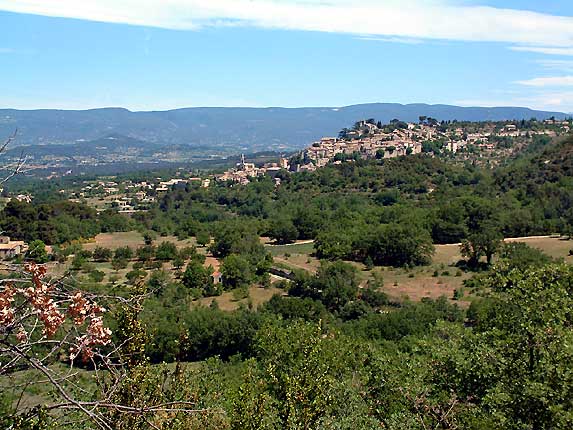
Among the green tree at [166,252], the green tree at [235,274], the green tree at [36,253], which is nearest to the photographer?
the green tree at [36,253]

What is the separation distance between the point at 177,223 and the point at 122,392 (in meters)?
53.4

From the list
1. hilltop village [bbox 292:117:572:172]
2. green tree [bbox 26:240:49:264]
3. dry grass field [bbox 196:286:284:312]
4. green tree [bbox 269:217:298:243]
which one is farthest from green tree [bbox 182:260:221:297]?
hilltop village [bbox 292:117:572:172]

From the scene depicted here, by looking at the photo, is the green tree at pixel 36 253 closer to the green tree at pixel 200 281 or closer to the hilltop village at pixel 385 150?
the green tree at pixel 200 281

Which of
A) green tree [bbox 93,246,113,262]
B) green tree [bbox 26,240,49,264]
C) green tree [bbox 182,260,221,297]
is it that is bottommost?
green tree [bbox 93,246,113,262]

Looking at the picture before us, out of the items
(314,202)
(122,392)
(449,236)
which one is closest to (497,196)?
(449,236)

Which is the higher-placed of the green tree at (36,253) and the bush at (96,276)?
the green tree at (36,253)

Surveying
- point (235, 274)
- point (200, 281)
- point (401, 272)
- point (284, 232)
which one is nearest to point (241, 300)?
point (235, 274)

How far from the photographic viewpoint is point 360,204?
56.0 metres

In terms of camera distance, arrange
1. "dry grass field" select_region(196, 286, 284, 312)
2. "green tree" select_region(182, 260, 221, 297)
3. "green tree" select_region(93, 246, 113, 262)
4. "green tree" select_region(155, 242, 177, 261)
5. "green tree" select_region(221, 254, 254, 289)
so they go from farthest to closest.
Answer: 1. "green tree" select_region(93, 246, 113, 262)
2. "green tree" select_region(155, 242, 177, 261)
3. "green tree" select_region(221, 254, 254, 289)
4. "green tree" select_region(182, 260, 221, 297)
5. "dry grass field" select_region(196, 286, 284, 312)

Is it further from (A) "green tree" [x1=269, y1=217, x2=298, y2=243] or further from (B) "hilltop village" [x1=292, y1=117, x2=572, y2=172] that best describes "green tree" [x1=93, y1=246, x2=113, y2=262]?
(B) "hilltop village" [x1=292, y1=117, x2=572, y2=172]

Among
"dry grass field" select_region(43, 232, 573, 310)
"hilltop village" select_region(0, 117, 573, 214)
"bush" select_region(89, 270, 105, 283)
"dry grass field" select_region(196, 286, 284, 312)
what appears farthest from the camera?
"hilltop village" select_region(0, 117, 573, 214)

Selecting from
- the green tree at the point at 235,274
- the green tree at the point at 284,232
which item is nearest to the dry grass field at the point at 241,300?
the green tree at the point at 235,274

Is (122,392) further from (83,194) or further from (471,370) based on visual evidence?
(83,194)

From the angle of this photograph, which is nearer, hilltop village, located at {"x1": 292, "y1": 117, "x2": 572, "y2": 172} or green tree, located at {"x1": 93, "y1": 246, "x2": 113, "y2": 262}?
green tree, located at {"x1": 93, "y1": 246, "x2": 113, "y2": 262}
